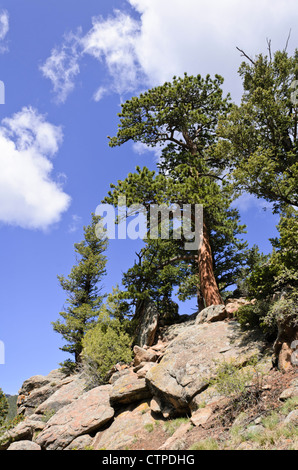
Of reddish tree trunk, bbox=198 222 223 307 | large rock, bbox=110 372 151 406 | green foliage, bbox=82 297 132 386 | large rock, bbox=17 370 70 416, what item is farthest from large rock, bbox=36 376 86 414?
reddish tree trunk, bbox=198 222 223 307

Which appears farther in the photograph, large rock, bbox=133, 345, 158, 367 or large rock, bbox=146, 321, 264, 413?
large rock, bbox=133, 345, 158, 367

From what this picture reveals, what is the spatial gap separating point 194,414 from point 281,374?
250cm

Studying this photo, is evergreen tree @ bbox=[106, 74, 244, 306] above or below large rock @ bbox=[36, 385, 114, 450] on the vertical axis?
above

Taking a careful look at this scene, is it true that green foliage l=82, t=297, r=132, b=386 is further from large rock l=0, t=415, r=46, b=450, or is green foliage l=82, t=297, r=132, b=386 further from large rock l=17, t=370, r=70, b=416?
large rock l=17, t=370, r=70, b=416

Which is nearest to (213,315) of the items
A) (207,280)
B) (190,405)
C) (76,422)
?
(207,280)

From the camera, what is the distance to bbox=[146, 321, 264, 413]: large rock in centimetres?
796

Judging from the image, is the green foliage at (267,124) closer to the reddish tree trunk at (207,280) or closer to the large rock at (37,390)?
the reddish tree trunk at (207,280)

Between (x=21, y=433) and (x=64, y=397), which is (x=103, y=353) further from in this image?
(x=21, y=433)

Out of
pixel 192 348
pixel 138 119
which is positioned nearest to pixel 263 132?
pixel 138 119

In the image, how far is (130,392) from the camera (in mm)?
9695

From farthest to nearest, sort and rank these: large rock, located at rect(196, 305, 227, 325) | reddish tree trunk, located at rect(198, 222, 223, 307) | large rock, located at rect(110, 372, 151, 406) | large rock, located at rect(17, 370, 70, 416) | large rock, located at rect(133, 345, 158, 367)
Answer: large rock, located at rect(17, 370, 70, 416) < reddish tree trunk, located at rect(198, 222, 223, 307) < large rock, located at rect(133, 345, 158, 367) < large rock, located at rect(196, 305, 227, 325) < large rock, located at rect(110, 372, 151, 406)

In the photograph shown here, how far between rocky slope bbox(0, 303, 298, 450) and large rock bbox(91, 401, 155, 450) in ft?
0.12
